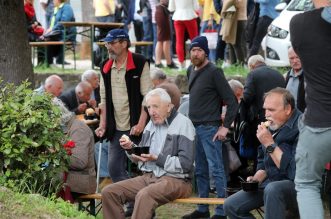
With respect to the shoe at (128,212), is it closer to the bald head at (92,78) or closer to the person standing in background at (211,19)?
the bald head at (92,78)

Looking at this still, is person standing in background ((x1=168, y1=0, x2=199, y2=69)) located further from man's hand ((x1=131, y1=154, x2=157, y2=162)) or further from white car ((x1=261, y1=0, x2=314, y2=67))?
man's hand ((x1=131, y1=154, x2=157, y2=162))

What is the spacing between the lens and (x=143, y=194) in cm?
912

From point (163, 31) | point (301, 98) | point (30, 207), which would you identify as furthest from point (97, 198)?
point (163, 31)

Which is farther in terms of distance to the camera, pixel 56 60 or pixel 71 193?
pixel 56 60

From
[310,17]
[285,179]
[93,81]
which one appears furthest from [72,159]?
[93,81]

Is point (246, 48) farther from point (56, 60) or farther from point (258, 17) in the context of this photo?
point (56, 60)

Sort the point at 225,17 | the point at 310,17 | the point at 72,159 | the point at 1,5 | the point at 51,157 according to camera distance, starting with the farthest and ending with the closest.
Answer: the point at 225,17 → the point at 1,5 → the point at 72,159 → the point at 51,157 → the point at 310,17

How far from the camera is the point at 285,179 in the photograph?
8.19m

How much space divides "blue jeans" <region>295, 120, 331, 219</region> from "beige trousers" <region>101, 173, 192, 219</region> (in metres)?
2.37

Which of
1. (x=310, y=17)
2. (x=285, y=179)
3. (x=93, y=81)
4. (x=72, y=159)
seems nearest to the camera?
(x=310, y=17)

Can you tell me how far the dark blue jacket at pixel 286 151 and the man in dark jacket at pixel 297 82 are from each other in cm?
195

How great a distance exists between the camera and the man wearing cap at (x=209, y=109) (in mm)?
10766

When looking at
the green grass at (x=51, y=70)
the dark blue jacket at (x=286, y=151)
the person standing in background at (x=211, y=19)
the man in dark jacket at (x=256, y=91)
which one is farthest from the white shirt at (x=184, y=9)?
the dark blue jacket at (x=286, y=151)

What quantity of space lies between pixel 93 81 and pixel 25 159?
5.59 m
